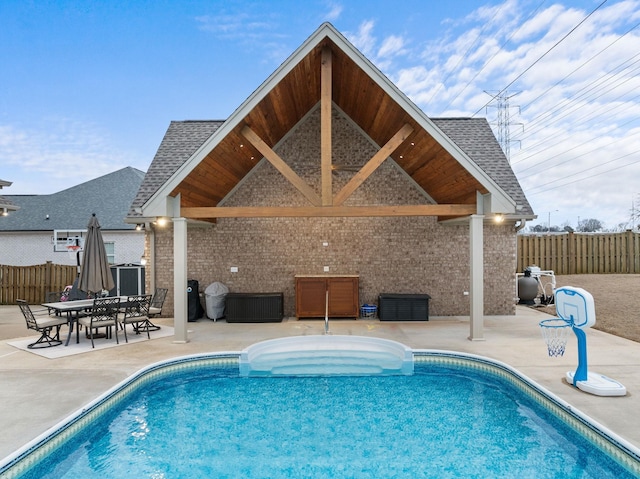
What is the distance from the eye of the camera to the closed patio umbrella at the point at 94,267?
29.0 feet

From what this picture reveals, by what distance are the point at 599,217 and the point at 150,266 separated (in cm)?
6152

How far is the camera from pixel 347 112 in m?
11.6

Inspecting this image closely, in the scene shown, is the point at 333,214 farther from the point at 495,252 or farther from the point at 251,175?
the point at 495,252

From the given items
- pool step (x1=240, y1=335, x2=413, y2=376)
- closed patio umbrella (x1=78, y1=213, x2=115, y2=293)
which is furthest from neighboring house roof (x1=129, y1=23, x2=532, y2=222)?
pool step (x1=240, y1=335, x2=413, y2=376)

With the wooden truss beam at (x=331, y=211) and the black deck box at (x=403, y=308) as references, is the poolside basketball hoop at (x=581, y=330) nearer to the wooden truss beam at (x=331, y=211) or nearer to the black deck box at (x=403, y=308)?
the wooden truss beam at (x=331, y=211)

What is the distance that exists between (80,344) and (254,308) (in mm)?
4179

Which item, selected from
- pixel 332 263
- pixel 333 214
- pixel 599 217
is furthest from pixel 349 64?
pixel 599 217

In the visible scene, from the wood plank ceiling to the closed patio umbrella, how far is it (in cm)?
210

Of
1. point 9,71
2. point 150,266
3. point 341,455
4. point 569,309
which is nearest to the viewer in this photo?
point 341,455

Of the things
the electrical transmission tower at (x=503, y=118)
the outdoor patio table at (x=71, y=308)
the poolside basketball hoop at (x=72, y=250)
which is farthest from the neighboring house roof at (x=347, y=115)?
the electrical transmission tower at (x=503, y=118)

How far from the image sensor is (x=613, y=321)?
10344 millimetres

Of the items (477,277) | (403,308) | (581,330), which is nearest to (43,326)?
(403,308)

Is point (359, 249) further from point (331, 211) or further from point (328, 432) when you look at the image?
point (328, 432)

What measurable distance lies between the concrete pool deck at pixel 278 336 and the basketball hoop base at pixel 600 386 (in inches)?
3.4
